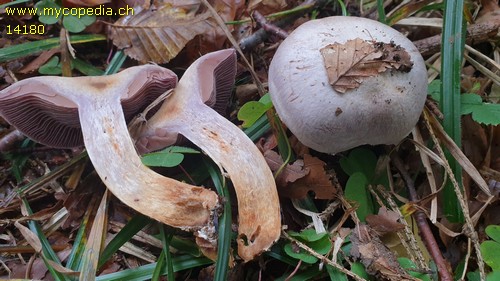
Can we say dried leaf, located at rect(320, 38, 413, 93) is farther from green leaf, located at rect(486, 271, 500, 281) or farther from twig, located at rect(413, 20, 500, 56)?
green leaf, located at rect(486, 271, 500, 281)

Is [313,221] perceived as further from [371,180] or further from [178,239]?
[178,239]

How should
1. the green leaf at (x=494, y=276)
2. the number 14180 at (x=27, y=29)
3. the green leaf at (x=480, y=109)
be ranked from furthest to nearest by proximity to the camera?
the number 14180 at (x=27, y=29) → the green leaf at (x=480, y=109) → the green leaf at (x=494, y=276)

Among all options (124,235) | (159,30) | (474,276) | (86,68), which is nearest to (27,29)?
(86,68)

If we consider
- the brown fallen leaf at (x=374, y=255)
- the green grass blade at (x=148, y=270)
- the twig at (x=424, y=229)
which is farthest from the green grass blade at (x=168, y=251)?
the twig at (x=424, y=229)

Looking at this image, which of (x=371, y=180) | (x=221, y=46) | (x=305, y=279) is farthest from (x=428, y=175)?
(x=221, y=46)

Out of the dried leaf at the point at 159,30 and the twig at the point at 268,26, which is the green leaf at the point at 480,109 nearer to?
the twig at the point at 268,26
